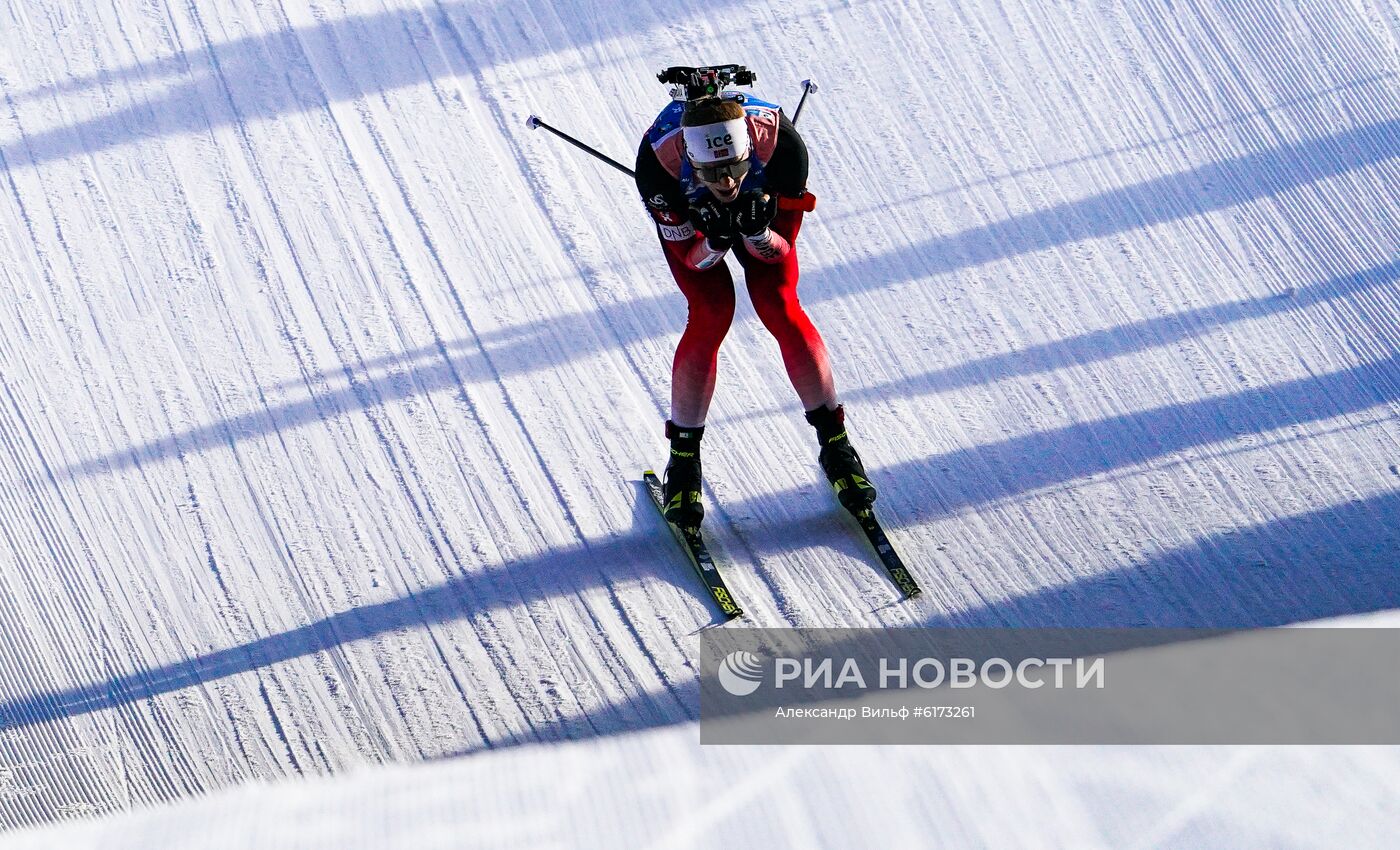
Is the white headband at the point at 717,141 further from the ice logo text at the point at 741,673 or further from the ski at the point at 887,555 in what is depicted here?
the ice logo text at the point at 741,673

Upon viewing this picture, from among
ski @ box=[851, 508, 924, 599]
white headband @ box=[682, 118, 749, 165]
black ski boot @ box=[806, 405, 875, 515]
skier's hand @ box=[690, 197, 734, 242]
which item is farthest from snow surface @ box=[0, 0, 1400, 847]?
white headband @ box=[682, 118, 749, 165]

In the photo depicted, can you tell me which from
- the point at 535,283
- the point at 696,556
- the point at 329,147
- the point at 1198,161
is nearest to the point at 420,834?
the point at 696,556

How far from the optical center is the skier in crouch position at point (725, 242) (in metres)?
3.58

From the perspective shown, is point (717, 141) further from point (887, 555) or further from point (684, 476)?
point (887, 555)

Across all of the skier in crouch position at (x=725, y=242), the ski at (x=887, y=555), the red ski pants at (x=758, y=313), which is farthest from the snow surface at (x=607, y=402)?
the red ski pants at (x=758, y=313)

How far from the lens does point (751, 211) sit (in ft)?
12.0

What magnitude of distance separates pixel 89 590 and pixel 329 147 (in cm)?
214

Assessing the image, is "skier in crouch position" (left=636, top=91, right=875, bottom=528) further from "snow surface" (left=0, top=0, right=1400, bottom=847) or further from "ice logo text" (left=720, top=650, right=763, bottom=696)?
"ice logo text" (left=720, top=650, right=763, bottom=696)

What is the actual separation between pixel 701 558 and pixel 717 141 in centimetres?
139

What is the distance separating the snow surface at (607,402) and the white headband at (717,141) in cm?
132

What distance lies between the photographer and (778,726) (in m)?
3.87

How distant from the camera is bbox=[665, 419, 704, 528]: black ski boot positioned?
164 inches

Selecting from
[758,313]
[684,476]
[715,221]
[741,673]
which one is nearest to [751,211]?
[715,221]

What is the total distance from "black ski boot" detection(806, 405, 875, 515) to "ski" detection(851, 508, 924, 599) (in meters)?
0.05
